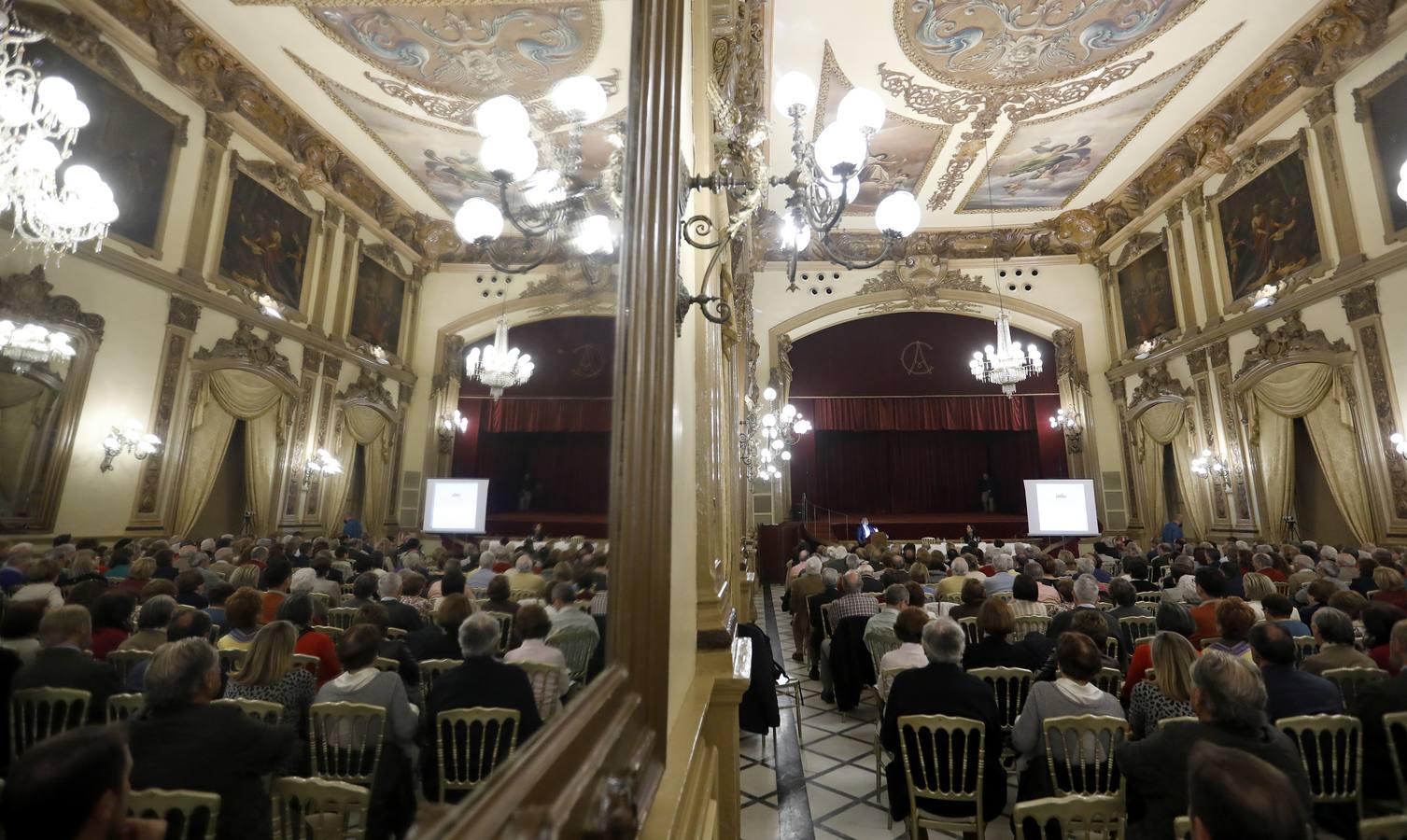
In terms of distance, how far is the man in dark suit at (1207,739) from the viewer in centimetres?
205

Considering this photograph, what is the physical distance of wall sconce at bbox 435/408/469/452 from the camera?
2.59 ft

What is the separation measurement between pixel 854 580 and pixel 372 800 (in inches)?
209

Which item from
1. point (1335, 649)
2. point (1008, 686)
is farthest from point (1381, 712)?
point (1008, 686)

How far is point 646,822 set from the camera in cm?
123

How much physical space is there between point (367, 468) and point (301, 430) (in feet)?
0.35

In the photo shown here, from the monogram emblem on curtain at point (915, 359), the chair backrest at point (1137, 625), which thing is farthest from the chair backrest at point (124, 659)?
the monogram emblem on curtain at point (915, 359)

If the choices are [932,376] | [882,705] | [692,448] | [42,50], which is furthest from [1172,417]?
[42,50]

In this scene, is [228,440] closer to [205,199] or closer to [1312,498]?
[205,199]

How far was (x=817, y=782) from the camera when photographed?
3889 mm

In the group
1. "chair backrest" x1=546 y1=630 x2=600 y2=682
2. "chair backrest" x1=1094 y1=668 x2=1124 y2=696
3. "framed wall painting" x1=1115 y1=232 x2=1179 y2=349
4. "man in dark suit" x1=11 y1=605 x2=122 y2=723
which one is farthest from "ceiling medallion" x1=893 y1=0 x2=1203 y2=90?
"man in dark suit" x1=11 y1=605 x2=122 y2=723

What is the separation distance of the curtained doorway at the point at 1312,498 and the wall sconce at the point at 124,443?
43.8 feet

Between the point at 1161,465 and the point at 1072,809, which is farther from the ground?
the point at 1161,465

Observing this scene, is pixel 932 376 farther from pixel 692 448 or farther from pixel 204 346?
pixel 204 346

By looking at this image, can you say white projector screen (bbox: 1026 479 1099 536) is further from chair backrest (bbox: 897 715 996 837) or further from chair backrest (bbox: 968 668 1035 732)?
chair backrest (bbox: 897 715 996 837)
